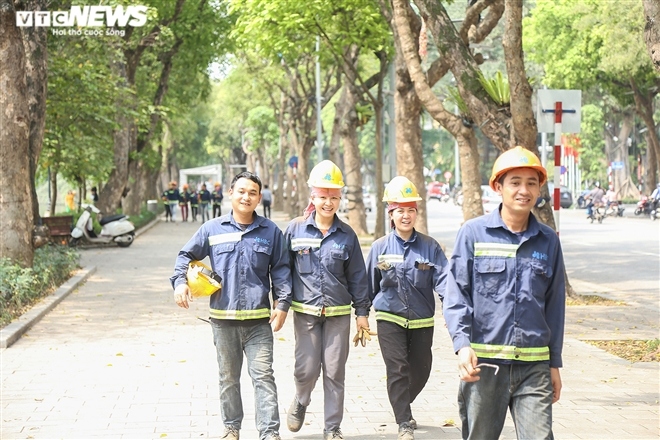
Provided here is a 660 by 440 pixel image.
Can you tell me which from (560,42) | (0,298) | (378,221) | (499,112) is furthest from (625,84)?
(0,298)

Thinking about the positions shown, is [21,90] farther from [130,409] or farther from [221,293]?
[221,293]

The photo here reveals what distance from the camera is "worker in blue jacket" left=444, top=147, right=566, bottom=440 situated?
192 inches

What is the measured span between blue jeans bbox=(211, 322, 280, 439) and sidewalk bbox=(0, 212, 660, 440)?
1.76ft

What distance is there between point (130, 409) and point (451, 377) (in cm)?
279

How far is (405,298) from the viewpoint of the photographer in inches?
280

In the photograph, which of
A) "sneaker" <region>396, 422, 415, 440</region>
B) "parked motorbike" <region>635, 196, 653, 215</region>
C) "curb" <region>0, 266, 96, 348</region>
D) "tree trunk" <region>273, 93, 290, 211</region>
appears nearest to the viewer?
"sneaker" <region>396, 422, 415, 440</region>

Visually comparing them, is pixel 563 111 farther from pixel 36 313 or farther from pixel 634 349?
pixel 36 313

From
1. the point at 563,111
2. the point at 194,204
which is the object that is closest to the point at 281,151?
the point at 194,204

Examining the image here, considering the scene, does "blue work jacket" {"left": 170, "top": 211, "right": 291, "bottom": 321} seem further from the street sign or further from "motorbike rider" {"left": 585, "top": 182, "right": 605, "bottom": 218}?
"motorbike rider" {"left": 585, "top": 182, "right": 605, "bottom": 218}

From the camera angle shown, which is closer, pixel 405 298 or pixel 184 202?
pixel 405 298

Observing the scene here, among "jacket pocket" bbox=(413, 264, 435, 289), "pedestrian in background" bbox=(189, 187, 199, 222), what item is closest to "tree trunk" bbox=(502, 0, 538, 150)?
"jacket pocket" bbox=(413, 264, 435, 289)

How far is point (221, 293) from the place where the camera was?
686 centimetres

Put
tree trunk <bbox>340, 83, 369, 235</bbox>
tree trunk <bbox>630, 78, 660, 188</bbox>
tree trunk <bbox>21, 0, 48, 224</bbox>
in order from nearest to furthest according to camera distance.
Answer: tree trunk <bbox>21, 0, 48, 224</bbox> < tree trunk <bbox>340, 83, 369, 235</bbox> < tree trunk <bbox>630, 78, 660, 188</bbox>

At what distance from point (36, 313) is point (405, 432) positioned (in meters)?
7.93
